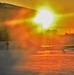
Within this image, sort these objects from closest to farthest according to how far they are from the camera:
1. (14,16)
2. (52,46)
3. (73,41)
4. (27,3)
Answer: (27,3)
(52,46)
(73,41)
(14,16)

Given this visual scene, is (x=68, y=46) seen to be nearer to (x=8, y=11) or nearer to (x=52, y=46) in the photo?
(x=52, y=46)

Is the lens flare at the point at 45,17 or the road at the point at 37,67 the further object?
the lens flare at the point at 45,17

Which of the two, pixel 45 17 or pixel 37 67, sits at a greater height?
pixel 45 17

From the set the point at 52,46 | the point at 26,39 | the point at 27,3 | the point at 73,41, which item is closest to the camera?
the point at 27,3

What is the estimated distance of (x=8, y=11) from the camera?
2061cm

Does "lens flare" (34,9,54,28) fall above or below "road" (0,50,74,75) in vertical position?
above

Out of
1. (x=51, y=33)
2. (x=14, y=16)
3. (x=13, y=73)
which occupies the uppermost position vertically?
(x=14, y=16)

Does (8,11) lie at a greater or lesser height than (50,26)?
greater

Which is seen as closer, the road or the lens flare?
the road

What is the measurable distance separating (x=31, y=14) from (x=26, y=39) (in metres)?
1.98

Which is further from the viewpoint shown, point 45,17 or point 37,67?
point 45,17

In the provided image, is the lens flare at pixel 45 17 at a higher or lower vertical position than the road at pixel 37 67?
higher

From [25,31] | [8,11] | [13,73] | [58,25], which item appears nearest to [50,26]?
[58,25]

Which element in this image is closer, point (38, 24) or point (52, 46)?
point (52, 46)
